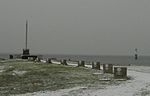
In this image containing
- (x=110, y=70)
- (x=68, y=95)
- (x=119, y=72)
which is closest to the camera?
(x=68, y=95)

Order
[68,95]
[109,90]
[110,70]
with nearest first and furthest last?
[68,95], [109,90], [110,70]

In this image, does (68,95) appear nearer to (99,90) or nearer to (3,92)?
(99,90)

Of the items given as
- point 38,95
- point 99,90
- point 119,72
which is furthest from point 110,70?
point 38,95

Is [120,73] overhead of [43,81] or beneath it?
overhead

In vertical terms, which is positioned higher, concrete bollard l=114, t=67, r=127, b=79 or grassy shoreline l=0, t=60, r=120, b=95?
concrete bollard l=114, t=67, r=127, b=79

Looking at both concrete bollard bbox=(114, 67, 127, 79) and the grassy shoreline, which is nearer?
the grassy shoreline

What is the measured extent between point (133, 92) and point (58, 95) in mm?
3990

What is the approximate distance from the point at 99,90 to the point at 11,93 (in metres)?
4.88

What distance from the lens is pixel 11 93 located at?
71.3 ft

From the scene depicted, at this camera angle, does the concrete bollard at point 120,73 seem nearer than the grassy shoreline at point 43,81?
No

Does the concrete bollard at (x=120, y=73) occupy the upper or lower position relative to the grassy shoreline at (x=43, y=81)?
upper

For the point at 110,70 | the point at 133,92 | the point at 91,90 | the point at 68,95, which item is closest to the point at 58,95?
the point at 68,95

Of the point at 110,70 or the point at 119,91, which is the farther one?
the point at 110,70

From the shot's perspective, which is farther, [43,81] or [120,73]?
[120,73]
